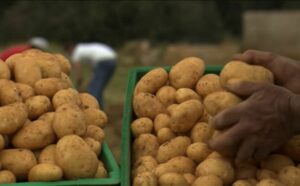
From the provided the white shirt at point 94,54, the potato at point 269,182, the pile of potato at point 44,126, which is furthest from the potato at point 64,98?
the white shirt at point 94,54

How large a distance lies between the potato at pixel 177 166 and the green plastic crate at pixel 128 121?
0.12 m

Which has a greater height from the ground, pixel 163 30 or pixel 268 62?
pixel 268 62

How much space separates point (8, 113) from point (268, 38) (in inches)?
679

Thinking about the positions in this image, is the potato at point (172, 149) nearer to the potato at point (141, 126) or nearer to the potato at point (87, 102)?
the potato at point (141, 126)

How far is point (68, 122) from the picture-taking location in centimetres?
212

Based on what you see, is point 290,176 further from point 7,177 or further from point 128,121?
point 7,177

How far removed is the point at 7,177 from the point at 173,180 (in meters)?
0.57

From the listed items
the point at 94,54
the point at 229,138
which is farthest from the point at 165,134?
the point at 94,54

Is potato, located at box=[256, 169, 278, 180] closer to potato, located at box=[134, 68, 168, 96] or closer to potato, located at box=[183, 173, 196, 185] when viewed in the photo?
potato, located at box=[183, 173, 196, 185]

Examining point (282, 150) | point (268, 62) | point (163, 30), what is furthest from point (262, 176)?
point (163, 30)

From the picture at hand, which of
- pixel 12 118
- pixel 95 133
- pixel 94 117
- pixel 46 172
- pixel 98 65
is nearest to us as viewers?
pixel 46 172

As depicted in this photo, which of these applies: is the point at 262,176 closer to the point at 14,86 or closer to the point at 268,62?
the point at 268,62

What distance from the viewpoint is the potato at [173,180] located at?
79.4 inches

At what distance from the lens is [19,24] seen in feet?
83.7
